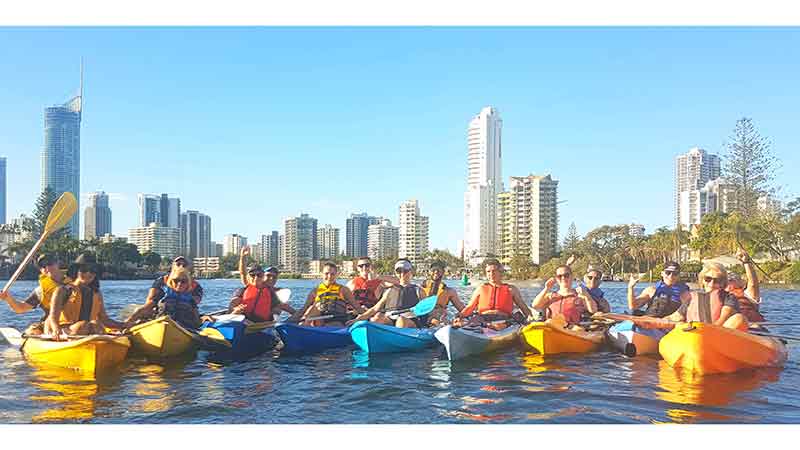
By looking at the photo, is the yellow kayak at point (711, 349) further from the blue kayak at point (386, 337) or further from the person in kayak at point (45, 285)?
the person in kayak at point (45, 285)

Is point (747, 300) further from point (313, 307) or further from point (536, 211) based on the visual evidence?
point (536, 211)

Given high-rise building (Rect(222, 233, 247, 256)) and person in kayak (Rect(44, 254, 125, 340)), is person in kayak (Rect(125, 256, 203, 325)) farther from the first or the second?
high-rise building (Rect(222, 233, 247, 256))

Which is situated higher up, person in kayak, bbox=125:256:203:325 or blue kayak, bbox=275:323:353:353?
person in kayak, bbox=125:256:203:325

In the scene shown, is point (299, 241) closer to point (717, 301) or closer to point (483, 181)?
point (483, 181)

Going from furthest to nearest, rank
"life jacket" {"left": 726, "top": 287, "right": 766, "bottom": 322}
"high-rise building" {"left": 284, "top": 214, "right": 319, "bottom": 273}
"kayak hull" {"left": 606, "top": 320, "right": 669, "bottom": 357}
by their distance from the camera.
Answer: "high-rise building" {"left": 284, "top": 214, "right": 319, "bottom": 273}, "life jacket" {"left": 726, "top": 287, "right": 766, "bottom": 322}, "kayak hull" {"left": 606, "top": 320, "right": 669, "bottom": 357}

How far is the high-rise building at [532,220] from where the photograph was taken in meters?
115

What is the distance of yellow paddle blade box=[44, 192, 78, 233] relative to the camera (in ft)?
43.0

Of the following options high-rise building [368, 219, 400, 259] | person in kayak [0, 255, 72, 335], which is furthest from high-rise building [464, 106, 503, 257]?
person in kayak [0, 255, 72, 335]

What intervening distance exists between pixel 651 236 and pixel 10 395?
84547 millimetres

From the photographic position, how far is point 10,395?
325 inches

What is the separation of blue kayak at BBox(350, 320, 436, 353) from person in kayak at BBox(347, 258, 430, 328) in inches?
13.4

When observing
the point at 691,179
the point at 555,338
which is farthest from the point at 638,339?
→ the point at 691,179

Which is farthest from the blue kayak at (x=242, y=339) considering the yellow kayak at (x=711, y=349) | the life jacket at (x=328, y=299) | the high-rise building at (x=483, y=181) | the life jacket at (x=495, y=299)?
the high-rise building at (x=483, y=181)
